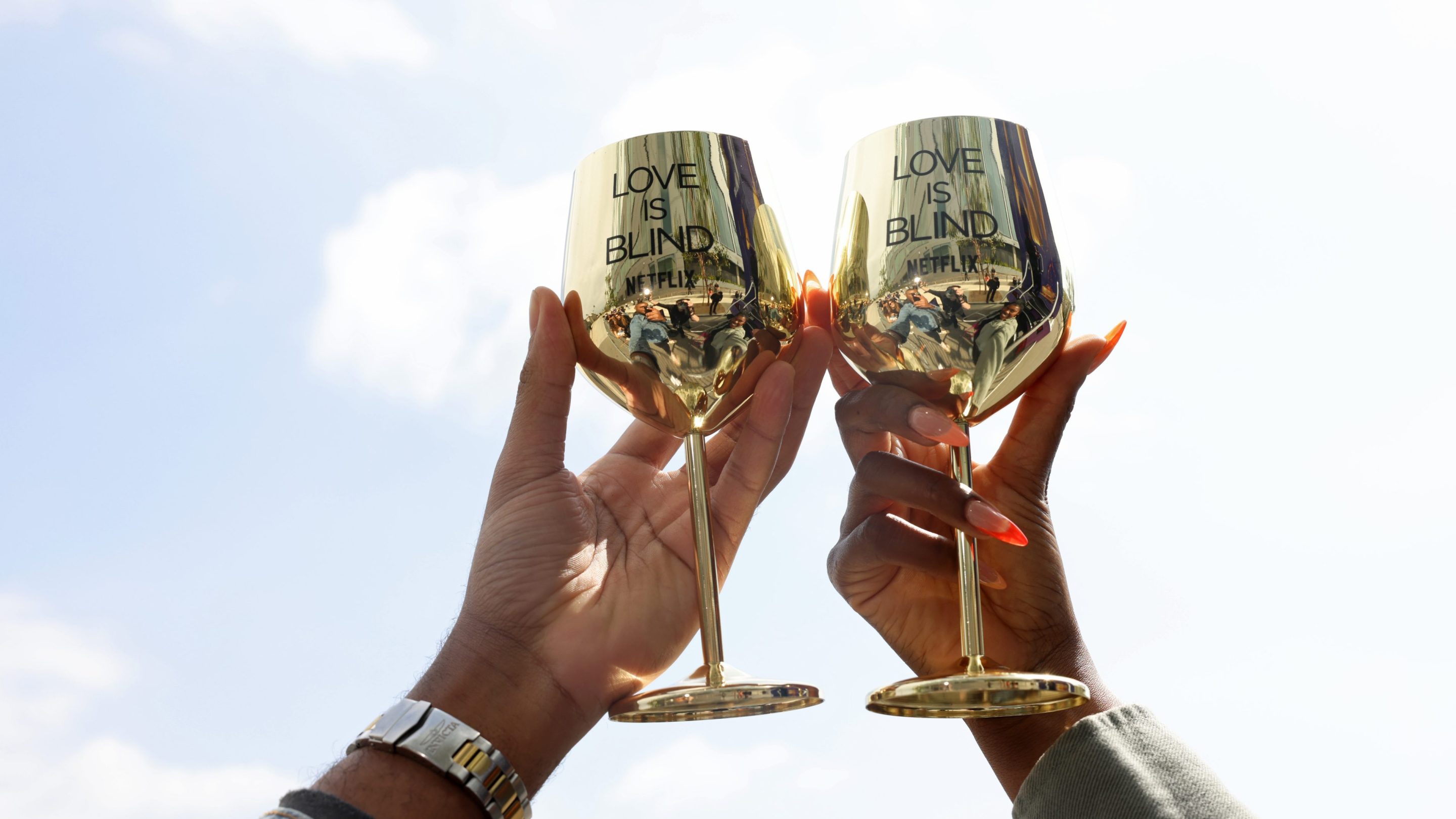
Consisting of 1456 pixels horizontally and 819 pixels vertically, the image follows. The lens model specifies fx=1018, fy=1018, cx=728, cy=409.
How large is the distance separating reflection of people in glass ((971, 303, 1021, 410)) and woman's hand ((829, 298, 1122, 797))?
8.9 inches

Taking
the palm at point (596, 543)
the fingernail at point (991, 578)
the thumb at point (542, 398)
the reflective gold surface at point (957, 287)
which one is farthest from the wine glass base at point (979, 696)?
the thumb at point (542, 398)

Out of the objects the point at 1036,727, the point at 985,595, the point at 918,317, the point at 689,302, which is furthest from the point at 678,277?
the point at 1036,727

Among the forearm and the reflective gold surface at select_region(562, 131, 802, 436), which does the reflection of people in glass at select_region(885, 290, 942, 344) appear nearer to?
the reflective gold surface at select_region(562, 131, 802, 436)

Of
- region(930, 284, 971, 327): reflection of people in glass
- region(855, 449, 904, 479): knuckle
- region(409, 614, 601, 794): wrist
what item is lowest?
region(409, 614, 601, 794): wrist

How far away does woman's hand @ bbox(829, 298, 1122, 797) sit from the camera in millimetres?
1457

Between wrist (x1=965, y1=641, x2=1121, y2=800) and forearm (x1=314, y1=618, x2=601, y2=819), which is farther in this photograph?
wrist (x1=965, y1=641, x2=1121, y2=800)

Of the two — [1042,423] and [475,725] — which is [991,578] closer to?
[1042,423]

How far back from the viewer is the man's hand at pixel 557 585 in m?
1.28

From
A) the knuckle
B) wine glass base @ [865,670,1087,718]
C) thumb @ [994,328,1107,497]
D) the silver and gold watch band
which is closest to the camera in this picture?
wine glass base @ [865,670,1087,718]

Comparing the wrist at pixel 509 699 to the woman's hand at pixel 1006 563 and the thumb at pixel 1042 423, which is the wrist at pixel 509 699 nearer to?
the woman's hand at pixel 1006 563

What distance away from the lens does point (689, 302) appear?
3.78 feet

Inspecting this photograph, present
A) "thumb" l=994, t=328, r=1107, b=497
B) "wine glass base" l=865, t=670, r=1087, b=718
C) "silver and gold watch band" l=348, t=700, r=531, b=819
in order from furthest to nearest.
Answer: "thumb" l=994, t=328, r=1107, b=497 → "silver and gold watch band" l=348, t=700, r=531, b=819 → "wine glass base" l=865, t=670, r=1087, b=718

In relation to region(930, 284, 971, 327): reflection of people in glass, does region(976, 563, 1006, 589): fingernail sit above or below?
below

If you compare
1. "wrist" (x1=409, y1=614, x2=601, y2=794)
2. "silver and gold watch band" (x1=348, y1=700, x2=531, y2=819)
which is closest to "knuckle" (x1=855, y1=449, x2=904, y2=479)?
"wrist" (x1=409, y1=614, x2=601, y2=794)
